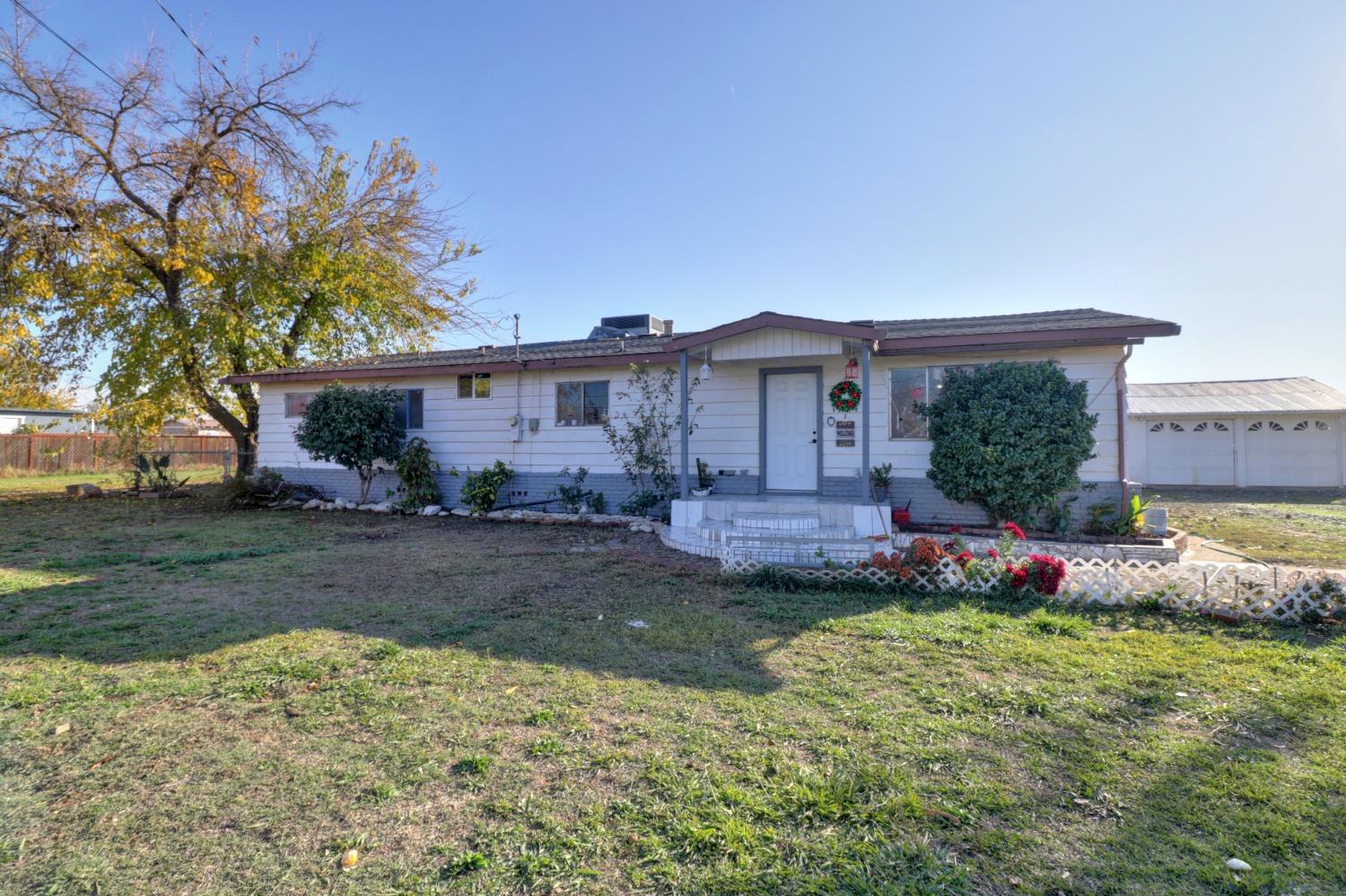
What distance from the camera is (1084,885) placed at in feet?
6.38

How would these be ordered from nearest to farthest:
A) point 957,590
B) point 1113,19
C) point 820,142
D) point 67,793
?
1. point 67,793
2. point 957,590
3. point 1113,19
4. point 820,142

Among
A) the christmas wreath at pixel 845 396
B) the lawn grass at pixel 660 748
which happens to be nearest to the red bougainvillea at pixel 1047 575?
the lawn grass at pixel 660 748

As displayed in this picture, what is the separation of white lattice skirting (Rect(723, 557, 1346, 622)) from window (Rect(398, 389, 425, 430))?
946cm

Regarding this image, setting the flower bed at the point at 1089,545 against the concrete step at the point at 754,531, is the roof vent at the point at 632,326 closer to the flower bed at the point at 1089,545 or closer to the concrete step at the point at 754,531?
the concrete step at the point at 754,531

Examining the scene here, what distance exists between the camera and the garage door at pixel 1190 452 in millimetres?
17641

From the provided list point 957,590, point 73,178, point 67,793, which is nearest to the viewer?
point 67,793

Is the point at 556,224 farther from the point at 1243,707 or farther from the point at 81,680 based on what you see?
the point at 1243,707

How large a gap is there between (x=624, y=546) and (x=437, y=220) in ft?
42.1

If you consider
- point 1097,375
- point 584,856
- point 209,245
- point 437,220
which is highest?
point 437,220

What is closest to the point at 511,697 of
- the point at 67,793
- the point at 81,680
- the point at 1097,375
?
the point at 67,793

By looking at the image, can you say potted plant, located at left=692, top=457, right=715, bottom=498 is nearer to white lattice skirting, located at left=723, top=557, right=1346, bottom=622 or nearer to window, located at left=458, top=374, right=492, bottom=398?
white lattice skirting, located at left=723, top=557, right=1346, bottom=622

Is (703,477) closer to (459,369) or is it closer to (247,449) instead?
(459,369)

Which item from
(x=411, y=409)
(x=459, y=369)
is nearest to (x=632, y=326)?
(x=459, y=369)

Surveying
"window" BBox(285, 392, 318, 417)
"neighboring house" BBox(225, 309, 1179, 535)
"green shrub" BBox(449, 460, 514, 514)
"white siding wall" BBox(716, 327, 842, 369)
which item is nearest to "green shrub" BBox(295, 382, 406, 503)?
"neighboring house" BBox(225, 309, 1179, 535)
